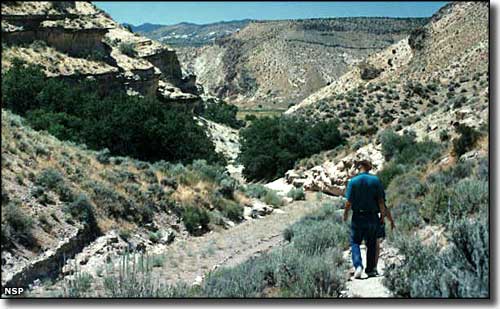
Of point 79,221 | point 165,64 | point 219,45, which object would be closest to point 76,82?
point 165,64

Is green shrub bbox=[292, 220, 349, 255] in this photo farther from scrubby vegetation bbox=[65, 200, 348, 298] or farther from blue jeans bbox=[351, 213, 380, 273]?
blue jeans bbox=[351, 213, 380, 273]

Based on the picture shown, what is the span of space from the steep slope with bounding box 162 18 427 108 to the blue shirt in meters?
70.9

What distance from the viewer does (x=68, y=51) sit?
43.8 metres

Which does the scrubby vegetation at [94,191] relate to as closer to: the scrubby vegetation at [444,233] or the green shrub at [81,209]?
the green shrub at [81,209]

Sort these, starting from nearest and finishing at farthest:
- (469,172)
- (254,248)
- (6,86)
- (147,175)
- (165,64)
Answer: (469,172) → (254,248) → (147,175) → (6,86) → (165,64)

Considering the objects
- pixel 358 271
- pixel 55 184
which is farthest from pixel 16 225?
pixel 358 271

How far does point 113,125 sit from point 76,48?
2337 centimetres

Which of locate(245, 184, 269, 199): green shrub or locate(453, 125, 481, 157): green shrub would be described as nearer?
locate(453, 125, 481, 157): green shrub

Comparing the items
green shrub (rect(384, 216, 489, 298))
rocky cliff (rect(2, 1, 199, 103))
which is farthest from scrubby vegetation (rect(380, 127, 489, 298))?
rocky cliff (rect(2, 1, 199, 103))

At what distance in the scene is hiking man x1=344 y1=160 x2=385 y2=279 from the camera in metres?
6.62

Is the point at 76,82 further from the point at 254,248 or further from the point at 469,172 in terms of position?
the point at 469,172

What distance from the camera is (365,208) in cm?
663

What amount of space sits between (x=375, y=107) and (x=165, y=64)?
86.5 ft

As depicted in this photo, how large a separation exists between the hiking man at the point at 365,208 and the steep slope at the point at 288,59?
233 ft
